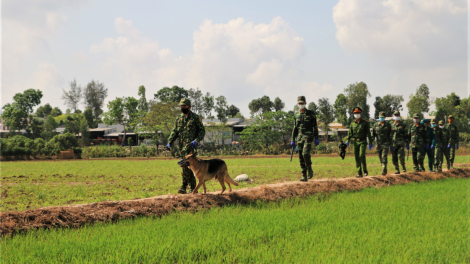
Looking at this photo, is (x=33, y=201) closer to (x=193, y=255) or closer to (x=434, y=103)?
(x=193, y=255)

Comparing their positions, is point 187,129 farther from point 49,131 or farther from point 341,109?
point 49,131

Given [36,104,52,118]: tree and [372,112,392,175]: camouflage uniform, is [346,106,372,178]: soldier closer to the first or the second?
[372,112,392,175]: camouflage uniform

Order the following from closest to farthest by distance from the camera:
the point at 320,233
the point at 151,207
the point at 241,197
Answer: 1. the point at 320,233
2. the point at 151,207
3. the point at 241,197

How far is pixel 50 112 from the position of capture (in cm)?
8838

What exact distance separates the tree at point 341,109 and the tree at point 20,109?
168ft

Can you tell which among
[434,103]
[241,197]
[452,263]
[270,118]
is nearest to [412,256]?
[452,263]

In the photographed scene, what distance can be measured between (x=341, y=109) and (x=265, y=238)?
54.1 m

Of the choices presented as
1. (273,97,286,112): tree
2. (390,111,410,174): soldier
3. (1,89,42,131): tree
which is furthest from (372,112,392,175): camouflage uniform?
(273,97,286,112): tree

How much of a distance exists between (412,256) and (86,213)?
17.3 feet

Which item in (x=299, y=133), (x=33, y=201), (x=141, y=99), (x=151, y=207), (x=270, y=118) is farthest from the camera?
(x=141, y=99)

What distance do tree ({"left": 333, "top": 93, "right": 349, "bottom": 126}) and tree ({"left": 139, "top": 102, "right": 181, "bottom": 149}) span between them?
88.2 feet

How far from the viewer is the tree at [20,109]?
54562 millimetres

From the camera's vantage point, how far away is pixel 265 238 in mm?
5188

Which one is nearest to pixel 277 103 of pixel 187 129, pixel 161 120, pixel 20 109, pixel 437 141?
pixel 161 120
